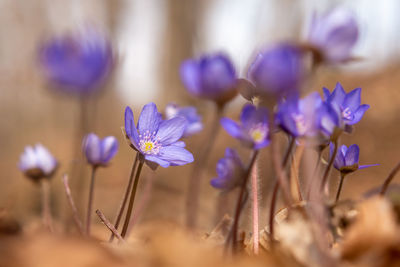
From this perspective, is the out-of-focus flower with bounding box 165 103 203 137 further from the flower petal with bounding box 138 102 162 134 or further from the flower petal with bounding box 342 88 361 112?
the flower petal with bounding box 342 88 361 112

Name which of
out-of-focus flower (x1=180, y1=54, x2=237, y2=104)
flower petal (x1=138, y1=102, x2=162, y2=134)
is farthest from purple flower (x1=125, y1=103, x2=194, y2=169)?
out-of-focus flower (x1=180, y1=54, x2=237, y2=104)

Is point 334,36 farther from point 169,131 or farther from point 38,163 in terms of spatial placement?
point 38,163

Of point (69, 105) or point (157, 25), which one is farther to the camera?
point (69, 105)

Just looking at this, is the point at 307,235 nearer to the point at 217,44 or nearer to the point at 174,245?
the point at 174,245

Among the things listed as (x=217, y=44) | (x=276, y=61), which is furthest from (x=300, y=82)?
(x=217, y=44)

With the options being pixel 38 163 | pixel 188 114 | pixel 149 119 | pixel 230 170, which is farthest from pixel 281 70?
pixel 38 163
